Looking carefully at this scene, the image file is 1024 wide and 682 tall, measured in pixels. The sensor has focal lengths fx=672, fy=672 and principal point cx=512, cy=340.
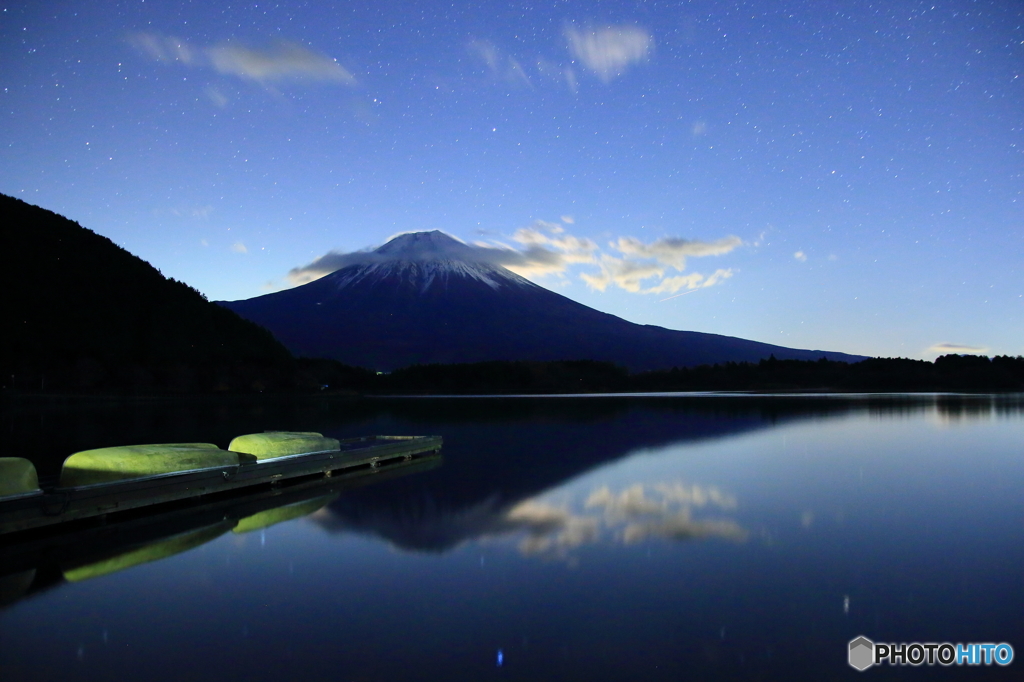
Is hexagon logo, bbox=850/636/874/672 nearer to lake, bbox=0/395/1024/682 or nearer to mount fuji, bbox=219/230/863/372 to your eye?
lake, bbox=0/395/1024/682

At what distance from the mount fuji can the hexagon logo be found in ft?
342

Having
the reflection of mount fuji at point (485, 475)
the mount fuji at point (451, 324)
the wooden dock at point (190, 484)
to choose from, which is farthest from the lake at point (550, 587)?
the mount fuji at point (451, 324)

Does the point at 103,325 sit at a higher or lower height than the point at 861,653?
higher

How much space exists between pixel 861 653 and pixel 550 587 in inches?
80.2

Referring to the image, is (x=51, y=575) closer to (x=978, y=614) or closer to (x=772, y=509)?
(x=978, y=614)

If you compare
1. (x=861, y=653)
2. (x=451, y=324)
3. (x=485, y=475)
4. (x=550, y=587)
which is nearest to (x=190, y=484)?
(x=485, y=475)

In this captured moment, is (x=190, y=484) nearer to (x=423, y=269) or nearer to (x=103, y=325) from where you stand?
(x=103, y=325)

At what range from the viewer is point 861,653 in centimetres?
380

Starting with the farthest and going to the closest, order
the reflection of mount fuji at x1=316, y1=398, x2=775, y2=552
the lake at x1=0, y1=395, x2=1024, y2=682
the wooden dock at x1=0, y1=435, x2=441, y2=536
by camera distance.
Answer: the reflection of mount fuji at x1=316, y1=398, x2=775, y2=552
the wooden dock at x1=0, y1=435, x2=441, y2=536
the lake at x1=0, y1=395, x2=1024, y2=682

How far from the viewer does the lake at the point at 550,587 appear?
12.0ft

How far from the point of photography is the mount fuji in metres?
117

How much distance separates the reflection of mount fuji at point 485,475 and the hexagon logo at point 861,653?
343 centimetres

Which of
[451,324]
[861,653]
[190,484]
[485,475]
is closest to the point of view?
[861,653]

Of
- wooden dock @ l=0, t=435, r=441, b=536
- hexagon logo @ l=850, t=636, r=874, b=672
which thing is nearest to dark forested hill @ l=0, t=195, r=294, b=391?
wooden dock @ l=0, t=435, r=441, b=536
